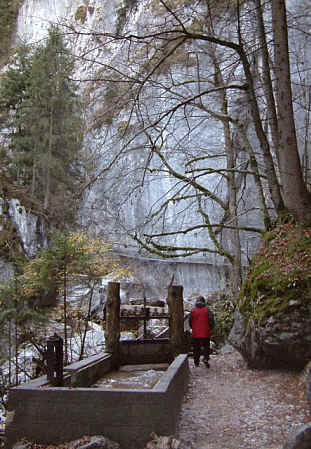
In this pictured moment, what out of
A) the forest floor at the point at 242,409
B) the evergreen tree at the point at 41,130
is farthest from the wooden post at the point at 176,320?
the evergreen tree at the point at 41,130

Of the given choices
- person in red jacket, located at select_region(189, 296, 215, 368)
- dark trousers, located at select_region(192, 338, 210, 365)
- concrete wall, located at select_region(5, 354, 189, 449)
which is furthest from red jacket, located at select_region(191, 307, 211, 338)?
concrete wall, located at select_region(5, 354, 189, 449)

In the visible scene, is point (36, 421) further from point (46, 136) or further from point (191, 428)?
point (46, 136)

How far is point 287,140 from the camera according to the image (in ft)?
28.7

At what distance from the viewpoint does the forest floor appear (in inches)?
203

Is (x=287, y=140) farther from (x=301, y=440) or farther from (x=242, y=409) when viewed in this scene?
(x=301, y=440)

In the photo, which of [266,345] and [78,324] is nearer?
[266,345]

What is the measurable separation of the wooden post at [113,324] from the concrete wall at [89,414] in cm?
364

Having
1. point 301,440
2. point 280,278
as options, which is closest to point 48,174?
point 280,278

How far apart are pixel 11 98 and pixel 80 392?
24150 millimetres

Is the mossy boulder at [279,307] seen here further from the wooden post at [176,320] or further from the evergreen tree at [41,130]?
the evergreen tree at [41,130]

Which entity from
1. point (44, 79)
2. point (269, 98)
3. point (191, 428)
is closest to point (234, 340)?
point (191, 428)

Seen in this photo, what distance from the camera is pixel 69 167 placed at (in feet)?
81.4

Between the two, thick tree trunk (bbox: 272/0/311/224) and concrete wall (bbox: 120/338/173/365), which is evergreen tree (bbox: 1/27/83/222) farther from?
thick tree trunk (bbox: 272/0/311/224)

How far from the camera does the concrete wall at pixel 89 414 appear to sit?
5.09 meters
